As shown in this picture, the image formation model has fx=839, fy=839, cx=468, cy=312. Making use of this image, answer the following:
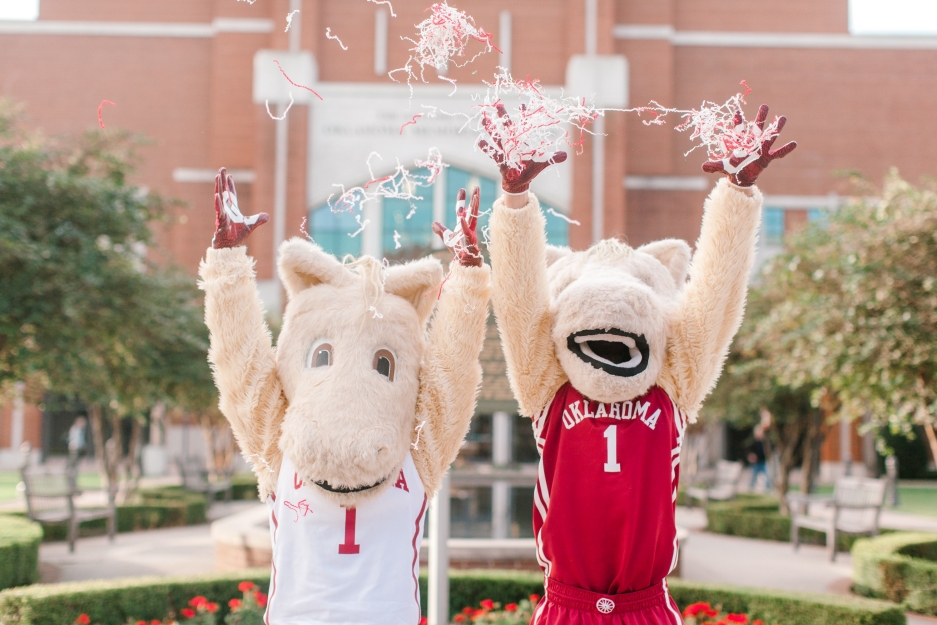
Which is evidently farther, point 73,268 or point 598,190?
point 598,190

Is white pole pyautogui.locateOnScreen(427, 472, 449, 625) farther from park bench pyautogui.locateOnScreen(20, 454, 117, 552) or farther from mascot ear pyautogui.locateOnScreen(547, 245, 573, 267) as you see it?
park bench pyautogui.locateOnScreen(20, 454, 117, 552)

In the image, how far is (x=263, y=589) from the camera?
6.41 meters

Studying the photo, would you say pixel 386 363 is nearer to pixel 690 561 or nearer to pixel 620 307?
pixel 620 307

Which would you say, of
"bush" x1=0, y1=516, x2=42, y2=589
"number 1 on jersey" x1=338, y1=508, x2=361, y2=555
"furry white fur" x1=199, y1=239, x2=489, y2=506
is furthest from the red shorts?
"bush" x1=0, y1=516, x2=42, y2=589

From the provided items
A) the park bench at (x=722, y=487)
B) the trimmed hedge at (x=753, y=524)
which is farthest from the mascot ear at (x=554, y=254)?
the park bench at (x=722, y=487)

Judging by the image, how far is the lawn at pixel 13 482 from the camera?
19217mm

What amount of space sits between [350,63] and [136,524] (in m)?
14.5

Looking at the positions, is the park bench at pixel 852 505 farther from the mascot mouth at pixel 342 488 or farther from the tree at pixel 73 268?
the mascot mouth at pixel 342 488

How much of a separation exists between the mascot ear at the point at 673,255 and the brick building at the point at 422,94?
1737 centimetres

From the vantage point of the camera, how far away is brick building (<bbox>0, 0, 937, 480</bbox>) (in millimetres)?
21969

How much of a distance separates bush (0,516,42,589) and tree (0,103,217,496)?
1.60 meters

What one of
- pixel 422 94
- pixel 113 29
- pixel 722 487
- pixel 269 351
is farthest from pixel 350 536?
pixel 113 29

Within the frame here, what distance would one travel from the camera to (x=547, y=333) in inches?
120

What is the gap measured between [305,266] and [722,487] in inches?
565
